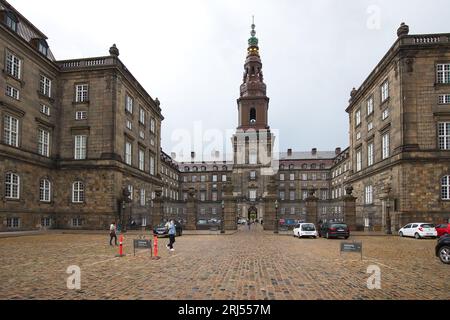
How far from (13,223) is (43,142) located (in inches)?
376

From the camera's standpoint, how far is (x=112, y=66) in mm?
40594

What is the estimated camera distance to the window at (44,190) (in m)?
37.9

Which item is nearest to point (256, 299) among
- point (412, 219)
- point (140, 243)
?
point (140, 243)

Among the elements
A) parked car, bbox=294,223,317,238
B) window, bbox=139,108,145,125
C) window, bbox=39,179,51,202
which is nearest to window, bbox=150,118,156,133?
window, bbox=139,108,145,125

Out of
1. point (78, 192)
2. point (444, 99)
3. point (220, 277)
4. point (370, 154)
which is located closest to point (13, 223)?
point (78, 192)

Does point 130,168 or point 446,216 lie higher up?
point 130,168

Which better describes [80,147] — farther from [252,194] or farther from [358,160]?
[252,194]

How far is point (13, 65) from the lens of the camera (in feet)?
111

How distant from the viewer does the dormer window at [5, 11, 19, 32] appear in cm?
3438

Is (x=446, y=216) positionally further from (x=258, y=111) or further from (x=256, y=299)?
(x=258, y=111)

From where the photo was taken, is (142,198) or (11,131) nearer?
(11,131)

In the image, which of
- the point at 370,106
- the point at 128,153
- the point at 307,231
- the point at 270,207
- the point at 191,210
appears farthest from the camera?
the point at 370,106

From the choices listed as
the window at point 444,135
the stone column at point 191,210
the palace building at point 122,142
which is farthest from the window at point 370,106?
the stone column at point 191,210

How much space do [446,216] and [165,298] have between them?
3358 centimetres
